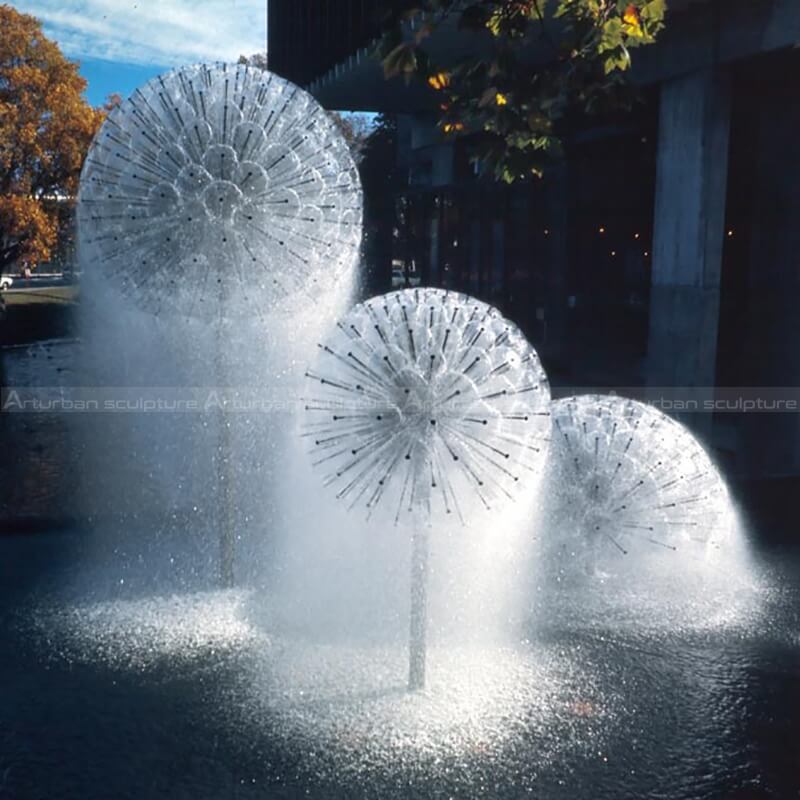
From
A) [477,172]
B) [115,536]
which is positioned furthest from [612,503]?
[477,172]

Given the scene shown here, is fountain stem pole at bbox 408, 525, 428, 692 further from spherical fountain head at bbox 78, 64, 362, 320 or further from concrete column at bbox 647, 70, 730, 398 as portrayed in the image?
concrete column at bbox 647, 70, 730, 398

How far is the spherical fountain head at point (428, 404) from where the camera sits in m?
5.27

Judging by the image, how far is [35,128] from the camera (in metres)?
22.1

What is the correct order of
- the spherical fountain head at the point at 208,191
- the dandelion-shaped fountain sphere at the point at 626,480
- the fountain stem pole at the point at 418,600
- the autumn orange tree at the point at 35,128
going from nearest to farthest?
1. the fountain stem pole at the point at 418,600
2. the spherical fountain head at the point at 208,191
3. the dandelion-shaped fountain sphere at the point at 626,480
4. the autumn orange tree at the point at 35,128

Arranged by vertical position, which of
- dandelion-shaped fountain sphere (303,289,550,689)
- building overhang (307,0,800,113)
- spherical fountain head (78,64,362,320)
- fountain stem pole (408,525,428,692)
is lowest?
fountain stem pole (408,525,428,692)

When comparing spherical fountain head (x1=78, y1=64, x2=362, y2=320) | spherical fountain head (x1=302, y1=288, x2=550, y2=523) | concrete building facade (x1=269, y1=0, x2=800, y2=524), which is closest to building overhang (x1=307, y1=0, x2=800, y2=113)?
concrete building facade (x1=269, y1=0, x2=800, y2=524)

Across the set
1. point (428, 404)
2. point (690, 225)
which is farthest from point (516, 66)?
point (690, 225)

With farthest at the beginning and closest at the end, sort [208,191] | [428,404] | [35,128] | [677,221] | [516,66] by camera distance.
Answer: [35,128], [677,221], [208,191], [516,66], [428,404]

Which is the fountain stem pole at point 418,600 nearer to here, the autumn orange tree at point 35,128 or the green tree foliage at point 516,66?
the green tree foliage at point 516,66

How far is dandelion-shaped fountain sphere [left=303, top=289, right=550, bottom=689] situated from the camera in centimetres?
527

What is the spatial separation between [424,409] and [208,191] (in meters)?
2.71

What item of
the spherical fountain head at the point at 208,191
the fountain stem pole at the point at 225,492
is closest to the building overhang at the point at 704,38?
the spherical fountain head at the point at 208,191

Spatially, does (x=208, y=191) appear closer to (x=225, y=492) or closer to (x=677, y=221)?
(x=225, y=492)

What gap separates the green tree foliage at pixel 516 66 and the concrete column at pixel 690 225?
7657 mm
